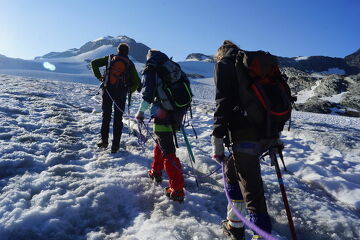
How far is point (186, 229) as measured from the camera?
12.5ft

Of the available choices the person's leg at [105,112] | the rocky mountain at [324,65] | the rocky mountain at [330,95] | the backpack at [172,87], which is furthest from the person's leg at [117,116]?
the rocky mountain at [324,65]

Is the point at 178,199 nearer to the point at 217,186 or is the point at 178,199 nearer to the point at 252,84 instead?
the point at 217,186

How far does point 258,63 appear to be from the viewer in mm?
2773

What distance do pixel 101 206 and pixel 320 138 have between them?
7579 mm

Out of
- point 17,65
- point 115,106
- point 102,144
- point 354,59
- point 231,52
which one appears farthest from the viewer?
point 354,59

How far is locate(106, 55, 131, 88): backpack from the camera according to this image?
6.43 m

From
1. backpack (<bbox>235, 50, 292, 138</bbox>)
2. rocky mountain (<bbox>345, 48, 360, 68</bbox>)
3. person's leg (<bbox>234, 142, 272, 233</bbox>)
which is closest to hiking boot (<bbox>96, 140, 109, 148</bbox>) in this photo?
person's leg (<bbox>234, 142, 272, 233</bbox>)

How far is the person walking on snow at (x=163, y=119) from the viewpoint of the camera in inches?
177

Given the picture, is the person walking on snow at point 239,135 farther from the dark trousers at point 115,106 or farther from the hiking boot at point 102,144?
the hiking boot at point 102,144

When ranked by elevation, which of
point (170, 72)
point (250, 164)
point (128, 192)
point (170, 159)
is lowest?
point (128, 192)

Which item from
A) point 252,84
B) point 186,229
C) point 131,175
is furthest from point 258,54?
point 131,175

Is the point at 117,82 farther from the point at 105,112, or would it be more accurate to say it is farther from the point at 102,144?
the point at 102,144

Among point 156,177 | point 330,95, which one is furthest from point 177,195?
point 330,95

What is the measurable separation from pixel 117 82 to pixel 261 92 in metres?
4.40
